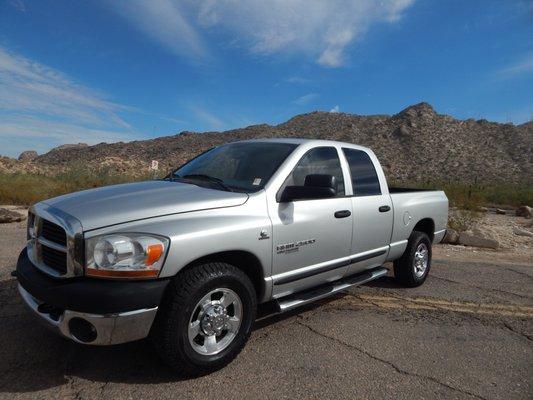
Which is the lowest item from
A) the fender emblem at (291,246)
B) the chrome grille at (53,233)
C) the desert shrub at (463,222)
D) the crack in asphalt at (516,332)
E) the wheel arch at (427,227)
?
the crack in asphalt at (516,332)

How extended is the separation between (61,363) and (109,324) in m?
0.91

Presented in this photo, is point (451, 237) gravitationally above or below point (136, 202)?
below

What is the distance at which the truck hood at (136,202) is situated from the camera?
3.00m

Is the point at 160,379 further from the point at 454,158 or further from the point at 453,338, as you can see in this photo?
the point at 454,158

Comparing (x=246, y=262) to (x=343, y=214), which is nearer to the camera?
(x=246, y=262)

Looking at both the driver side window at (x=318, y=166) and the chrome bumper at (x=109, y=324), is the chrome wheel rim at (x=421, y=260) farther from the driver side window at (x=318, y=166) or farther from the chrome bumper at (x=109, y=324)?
the chrome bumper at (x=109, y=324)

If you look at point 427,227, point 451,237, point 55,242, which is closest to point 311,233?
point 55,242

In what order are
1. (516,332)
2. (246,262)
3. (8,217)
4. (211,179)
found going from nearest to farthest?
(246,262) → (211,179) → (516,332) → (8,217)

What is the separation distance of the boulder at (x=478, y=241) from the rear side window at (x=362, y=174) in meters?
5.45

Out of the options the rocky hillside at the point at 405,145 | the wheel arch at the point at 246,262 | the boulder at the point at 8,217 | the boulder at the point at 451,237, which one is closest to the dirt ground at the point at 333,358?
the wheel arch at the point at 246,262

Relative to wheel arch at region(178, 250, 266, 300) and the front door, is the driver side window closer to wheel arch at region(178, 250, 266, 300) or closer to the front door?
the front door

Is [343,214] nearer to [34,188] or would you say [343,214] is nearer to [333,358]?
[333,358]

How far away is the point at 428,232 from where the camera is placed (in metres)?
6.18

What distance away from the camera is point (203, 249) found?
3.10m
